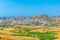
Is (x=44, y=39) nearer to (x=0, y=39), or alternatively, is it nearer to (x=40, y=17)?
(x=0, y=39)

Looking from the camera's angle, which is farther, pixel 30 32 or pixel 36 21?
pixel 36 21

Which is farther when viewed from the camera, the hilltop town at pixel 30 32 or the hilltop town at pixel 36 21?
the hilltop town at pixel 36 21

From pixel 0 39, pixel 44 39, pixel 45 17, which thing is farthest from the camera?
pixel 45 17

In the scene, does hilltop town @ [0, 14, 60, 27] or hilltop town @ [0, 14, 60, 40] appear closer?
hilltop town @ [0, 14, 60, 40]

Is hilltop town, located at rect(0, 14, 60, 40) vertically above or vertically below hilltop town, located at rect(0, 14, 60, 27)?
below

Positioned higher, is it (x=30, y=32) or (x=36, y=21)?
(x=36, y=21)

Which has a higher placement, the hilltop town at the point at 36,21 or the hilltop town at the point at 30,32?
the hilltop town at the point at 36,21

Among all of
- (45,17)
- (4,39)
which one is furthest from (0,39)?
(45,17)

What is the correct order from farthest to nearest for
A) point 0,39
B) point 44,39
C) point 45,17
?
point 45,17, point 44,39, point 0,39

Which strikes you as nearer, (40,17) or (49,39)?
(49,39)

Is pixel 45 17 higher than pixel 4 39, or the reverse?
pixel 45 17
